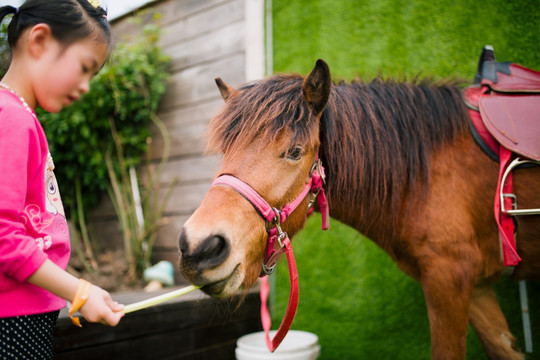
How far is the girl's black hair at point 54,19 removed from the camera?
0.92 meters

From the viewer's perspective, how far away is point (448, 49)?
2.19 meters

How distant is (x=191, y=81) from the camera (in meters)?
2.97

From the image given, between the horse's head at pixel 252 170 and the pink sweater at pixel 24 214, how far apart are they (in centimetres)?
33

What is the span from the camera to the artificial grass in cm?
205

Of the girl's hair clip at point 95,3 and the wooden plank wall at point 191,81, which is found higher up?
the girl's hair clip at point 95,3

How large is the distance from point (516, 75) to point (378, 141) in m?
0.71

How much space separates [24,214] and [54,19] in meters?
0.49

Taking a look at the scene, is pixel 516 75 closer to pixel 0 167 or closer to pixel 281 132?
pixel 281 132

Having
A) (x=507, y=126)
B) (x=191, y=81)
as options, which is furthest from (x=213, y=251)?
(x=191, y=81)

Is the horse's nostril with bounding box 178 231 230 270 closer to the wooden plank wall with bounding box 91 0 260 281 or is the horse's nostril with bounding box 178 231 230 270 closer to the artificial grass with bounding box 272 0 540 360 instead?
the artificial grass with bounding box 272 0 540 360

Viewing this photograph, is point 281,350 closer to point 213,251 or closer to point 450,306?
point 450,306

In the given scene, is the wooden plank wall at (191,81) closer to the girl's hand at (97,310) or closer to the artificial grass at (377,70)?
the artificial grass at (377,70)

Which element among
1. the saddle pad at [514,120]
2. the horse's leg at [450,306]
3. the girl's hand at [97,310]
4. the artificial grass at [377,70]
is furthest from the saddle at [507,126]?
the girl's hand at [97,310]

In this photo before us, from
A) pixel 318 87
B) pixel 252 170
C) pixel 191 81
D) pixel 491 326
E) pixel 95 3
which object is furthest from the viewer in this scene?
pixel 191 81
